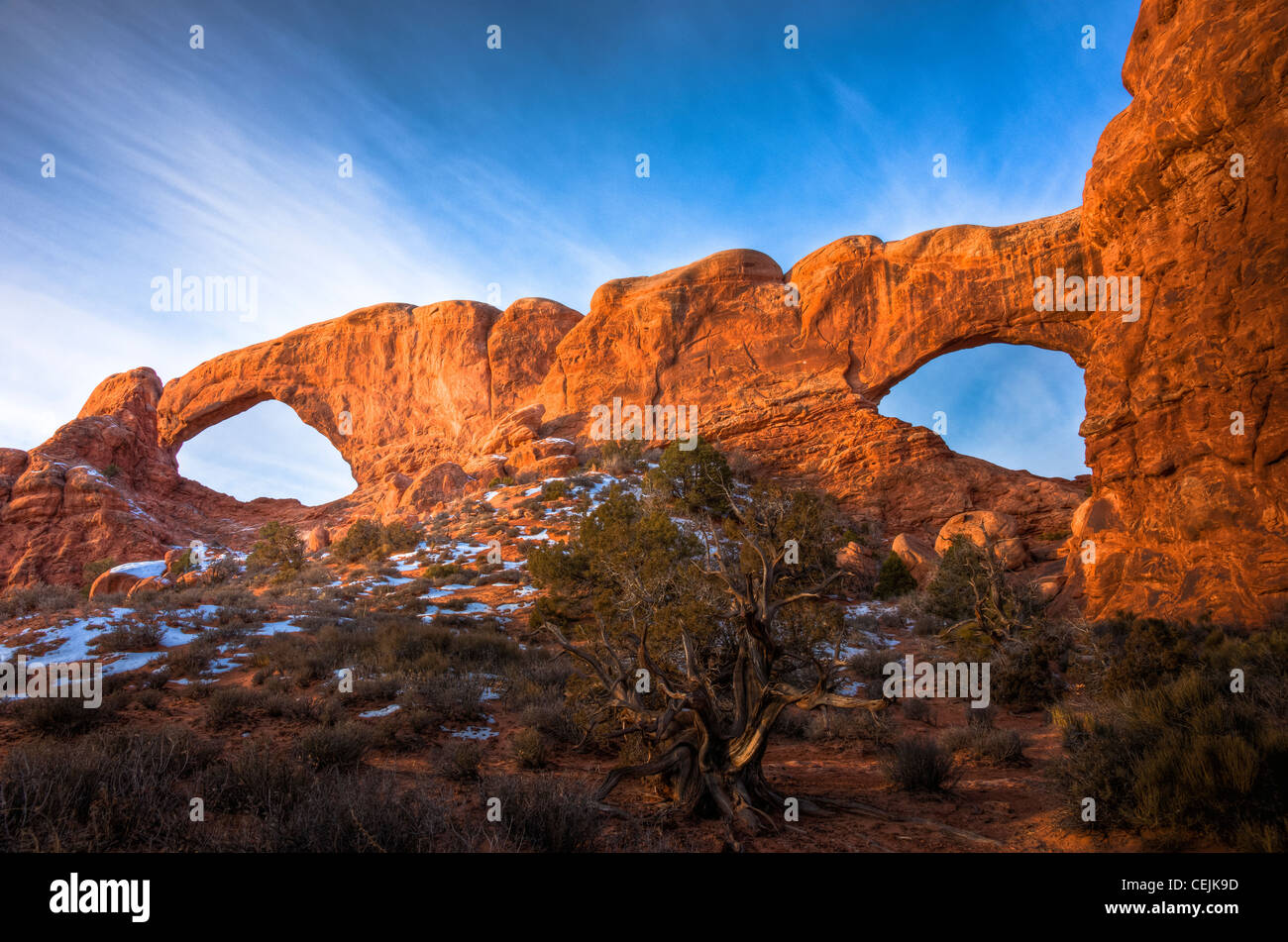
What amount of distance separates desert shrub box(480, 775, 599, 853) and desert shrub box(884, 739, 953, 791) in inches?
147

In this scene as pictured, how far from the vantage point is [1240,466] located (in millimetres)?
11898

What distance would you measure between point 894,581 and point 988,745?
541 inches

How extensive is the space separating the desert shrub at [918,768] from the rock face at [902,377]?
30.5ft

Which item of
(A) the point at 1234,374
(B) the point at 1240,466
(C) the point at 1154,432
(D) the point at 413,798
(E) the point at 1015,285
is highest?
(E) the point at 1015,285

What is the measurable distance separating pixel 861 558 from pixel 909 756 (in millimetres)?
16513

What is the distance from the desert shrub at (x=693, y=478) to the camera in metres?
22.3

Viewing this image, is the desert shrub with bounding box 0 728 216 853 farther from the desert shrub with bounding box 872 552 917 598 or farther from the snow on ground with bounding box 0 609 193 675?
the desert shrub with bounding box 872 552 917 598

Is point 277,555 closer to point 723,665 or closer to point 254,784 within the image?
point 254,784

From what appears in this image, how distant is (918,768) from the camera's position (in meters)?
6.37

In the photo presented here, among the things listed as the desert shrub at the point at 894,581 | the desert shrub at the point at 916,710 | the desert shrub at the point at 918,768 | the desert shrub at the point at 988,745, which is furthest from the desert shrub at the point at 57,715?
the desert shrub at the point at 894,581

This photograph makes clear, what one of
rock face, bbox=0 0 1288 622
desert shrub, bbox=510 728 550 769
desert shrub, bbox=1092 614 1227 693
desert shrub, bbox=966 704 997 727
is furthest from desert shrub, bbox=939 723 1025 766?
rock face, bbox=0 0 1288 622

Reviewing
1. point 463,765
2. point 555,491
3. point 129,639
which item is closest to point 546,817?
point 463,765

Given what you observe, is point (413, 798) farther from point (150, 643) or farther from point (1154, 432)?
point (1154, 432)

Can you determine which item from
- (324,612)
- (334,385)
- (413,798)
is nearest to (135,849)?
(413,798)
